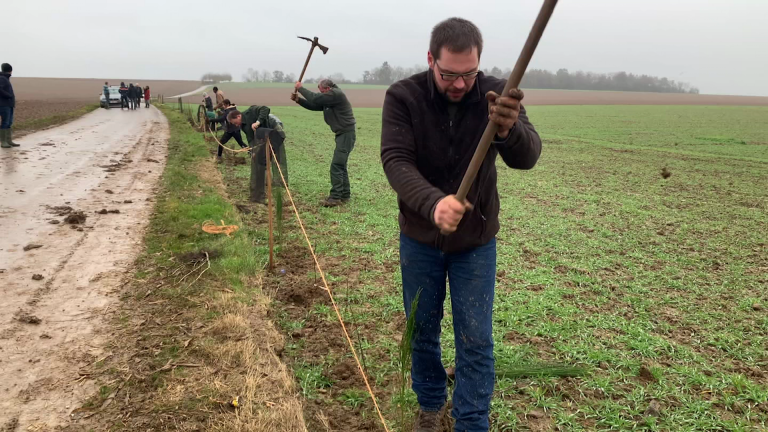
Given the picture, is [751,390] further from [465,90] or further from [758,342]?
[465,90]

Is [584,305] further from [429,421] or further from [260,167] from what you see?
[260,167]

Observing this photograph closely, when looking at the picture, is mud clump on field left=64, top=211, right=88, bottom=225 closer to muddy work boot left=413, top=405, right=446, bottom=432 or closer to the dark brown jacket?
muddy work boot left=413, top=405, right=446, bottom=432

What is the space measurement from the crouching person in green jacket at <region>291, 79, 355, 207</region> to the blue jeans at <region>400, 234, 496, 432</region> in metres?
5.66

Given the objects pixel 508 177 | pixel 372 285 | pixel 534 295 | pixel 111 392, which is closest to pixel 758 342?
pixel 534 295

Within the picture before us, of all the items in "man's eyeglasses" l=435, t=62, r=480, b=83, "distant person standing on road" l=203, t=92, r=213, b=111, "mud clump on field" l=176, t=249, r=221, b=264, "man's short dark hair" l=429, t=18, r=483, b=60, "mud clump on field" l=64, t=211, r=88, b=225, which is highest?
"distant person standing on road" l=203, t=92, r=213, b=111

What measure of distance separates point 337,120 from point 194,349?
17.4 ft

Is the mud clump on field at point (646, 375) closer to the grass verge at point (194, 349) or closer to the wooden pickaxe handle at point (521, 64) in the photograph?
the grass verge at point (194, 349)

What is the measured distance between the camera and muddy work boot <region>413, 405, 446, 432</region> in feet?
8.89

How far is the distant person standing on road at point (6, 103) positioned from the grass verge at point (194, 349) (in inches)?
400

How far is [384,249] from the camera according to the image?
6.17 meters

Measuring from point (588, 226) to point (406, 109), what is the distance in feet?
19.5

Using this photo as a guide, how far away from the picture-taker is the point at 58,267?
5059mm

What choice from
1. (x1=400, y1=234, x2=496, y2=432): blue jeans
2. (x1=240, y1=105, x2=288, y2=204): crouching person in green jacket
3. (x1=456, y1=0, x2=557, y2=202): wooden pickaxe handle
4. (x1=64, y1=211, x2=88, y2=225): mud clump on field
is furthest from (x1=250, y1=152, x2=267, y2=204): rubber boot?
(x1=456, y1=0, x2=557, y2=202): wooden pickaxe handle

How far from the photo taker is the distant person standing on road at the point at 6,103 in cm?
1270
